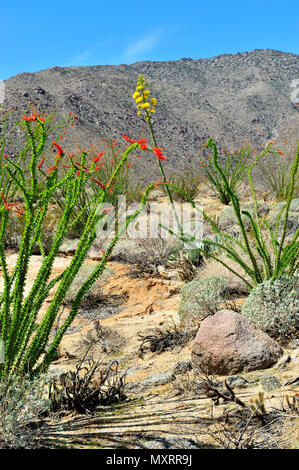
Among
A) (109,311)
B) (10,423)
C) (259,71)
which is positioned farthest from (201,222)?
(259,71)

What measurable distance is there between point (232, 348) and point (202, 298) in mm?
1351

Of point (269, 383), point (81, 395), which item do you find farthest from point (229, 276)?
point (81, 395)

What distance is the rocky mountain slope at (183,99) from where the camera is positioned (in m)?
43.9

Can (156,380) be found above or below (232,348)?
below

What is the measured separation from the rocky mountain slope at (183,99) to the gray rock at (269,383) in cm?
3263

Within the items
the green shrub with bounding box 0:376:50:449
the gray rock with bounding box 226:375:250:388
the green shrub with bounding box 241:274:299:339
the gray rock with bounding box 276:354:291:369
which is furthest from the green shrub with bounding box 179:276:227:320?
the green shrub with bounding box 0:376:50:449

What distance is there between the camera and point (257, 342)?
10.9ft

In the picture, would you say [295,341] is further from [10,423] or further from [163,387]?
[10,423]

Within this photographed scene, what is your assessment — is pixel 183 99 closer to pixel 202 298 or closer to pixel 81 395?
pixel 202 298

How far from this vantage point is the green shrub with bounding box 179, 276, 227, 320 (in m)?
4.51

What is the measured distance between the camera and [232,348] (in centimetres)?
327

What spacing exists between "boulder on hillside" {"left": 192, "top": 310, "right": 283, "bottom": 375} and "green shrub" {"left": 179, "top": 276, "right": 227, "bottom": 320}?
1.00 m

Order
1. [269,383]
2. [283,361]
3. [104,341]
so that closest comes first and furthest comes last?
1. [269,383]
2. [283,361]
3. [104,341]

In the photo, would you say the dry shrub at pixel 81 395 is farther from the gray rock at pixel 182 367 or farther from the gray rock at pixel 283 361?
the gray rock at pixel 283 361
